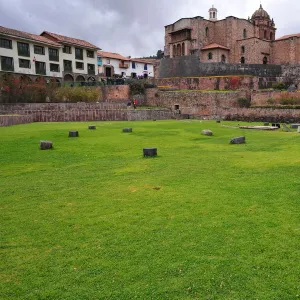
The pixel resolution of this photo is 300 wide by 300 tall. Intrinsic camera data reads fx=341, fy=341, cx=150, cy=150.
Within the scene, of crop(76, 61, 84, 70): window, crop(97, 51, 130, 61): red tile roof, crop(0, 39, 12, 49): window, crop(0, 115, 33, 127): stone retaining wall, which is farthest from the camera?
crop(97, 51, 130, 61): red tile roof

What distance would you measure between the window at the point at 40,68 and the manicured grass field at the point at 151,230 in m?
39.7

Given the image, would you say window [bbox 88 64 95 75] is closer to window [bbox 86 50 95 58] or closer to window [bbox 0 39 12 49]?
window [bbox 86 50 95 58]

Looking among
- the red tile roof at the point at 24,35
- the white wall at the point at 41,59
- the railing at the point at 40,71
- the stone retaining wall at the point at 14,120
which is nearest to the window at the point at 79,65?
the white wall at the point at 41,59

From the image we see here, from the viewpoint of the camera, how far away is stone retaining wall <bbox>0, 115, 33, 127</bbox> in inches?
933

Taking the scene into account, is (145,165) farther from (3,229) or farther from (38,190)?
(3,229)

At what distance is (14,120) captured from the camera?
25281 millimetres

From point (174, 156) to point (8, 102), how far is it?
28.5 meters

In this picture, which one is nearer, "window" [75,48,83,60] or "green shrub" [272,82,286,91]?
"green shrub" [272,82,286,91]

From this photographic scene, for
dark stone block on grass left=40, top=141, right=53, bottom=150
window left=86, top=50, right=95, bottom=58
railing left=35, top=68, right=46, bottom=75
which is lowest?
dark stone block on grass left=40, top=141, right=53, bottom=150

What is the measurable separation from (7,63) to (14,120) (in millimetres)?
21611

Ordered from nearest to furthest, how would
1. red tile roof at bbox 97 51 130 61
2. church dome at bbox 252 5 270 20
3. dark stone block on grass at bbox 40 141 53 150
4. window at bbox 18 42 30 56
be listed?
dark stone block on grass at bbox 40 141 53 150
window at bbox 18 42 30 56
church dome at bbox 252 5 270 20
red tile roof at bbox 97 51 130 61

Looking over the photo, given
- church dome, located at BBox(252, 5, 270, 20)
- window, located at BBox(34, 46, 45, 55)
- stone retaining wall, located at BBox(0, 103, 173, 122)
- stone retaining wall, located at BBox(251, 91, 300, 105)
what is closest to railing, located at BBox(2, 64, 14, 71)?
window, located at BBox(34, 46, 45, 55)

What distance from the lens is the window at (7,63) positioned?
4272 cm

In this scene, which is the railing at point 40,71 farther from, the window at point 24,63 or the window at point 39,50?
the window at point 39,50
